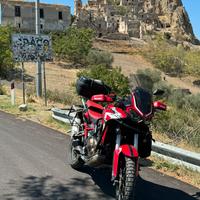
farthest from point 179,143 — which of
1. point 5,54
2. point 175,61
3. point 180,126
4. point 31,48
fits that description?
point 175,61

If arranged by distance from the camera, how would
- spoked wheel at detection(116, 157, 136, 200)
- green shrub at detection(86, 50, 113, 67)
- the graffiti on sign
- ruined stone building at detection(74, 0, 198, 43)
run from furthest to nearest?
ruined stone building at detection(74, 0, 198, 43) → green shrub at detection(86, 50, 113, 67) → the graffiti on sign → spoked wheel at detection(116, 157, 136, 200)

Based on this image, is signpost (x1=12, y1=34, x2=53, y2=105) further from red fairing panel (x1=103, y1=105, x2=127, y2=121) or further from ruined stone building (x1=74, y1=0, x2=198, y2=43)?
ruined stone building (x1=74, y1=0, x2=198, y2=43)

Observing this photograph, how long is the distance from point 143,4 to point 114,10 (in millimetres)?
19914

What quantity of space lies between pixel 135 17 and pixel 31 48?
126 m

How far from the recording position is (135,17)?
13975cm

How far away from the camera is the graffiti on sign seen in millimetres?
16156

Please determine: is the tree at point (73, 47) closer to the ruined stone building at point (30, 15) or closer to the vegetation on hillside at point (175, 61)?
the vegetation on hillside at point (175, 61)

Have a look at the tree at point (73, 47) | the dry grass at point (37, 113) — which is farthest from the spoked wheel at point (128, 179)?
the tree at point (73, 47)

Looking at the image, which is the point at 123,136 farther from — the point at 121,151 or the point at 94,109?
the point at 94,109

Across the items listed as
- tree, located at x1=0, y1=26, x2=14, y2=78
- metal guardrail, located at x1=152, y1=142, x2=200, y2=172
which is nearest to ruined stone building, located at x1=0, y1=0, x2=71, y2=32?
tree, located at x1=0, y1=26, x2=14, y2=78

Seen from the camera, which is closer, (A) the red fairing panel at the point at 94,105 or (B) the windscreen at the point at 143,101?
(B) the windscreen at the point at 143,101

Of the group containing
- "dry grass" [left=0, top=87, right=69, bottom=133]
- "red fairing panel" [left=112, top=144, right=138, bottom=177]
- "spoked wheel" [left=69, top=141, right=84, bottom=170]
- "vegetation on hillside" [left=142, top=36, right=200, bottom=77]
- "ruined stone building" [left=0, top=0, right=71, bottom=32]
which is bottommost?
"vegetation on hillside" [left=142, top=36, right=200, bottom=77]

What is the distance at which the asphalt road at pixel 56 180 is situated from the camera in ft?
20.2

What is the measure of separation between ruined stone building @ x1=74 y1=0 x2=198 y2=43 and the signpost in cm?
8556
